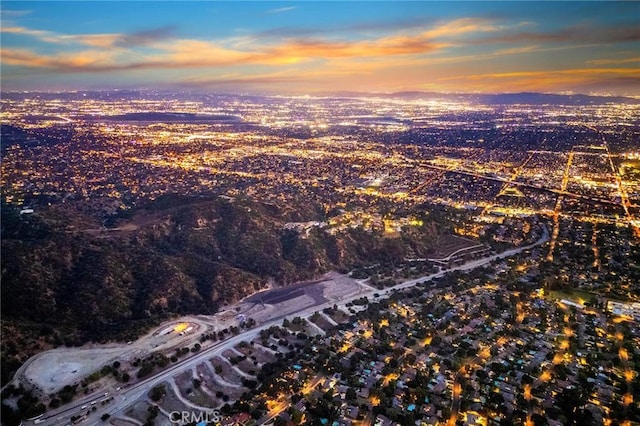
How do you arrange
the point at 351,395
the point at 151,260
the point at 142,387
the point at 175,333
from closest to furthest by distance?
the point at 351,395 < the point at 142,387 < the point at 175,333 < the point at 151,260

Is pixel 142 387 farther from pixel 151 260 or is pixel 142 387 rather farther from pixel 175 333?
pixel 151 260

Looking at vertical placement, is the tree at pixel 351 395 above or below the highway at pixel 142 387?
above

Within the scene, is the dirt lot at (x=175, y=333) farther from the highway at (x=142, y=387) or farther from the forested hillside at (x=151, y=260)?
the forested hillside at (x=151, y=260)

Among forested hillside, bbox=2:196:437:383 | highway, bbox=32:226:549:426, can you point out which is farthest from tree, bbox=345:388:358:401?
forested hillside, bbox=2:196:437:383

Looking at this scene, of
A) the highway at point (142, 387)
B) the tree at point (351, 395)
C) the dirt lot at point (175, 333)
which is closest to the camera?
the highway at point (142, 387)

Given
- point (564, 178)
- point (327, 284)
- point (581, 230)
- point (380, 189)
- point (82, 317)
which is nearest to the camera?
point (82, 317)

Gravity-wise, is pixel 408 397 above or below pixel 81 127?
below

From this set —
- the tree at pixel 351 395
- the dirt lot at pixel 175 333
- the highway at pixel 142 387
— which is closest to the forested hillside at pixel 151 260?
the dirt lot at pixel 175 333

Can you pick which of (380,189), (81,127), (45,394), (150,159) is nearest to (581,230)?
(380,189)

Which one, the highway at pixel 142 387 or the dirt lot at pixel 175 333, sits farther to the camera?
the dirt lot at pixel 175 333

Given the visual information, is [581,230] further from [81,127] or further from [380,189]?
[81,127]

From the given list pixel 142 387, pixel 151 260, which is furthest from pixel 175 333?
pixel 151 260
